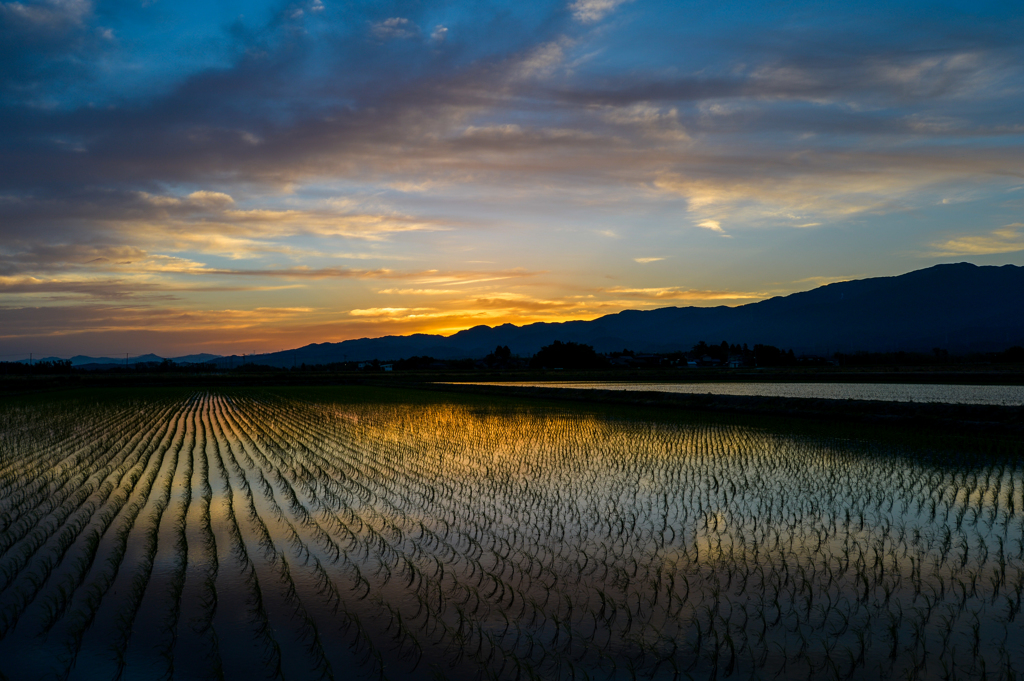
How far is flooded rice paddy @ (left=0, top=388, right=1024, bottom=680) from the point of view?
4.22m

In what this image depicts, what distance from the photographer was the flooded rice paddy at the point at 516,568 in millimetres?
4223

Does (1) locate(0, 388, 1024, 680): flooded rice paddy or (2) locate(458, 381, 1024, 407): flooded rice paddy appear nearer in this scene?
(1) locate(0, 388, 1024, 680): flooded rice paddy

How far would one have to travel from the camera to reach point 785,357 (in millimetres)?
99500

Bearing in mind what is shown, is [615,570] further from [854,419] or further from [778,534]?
[854,419]

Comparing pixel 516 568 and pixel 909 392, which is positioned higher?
pixel 516 568

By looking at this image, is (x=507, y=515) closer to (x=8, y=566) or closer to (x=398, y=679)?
(x=398, y=679)

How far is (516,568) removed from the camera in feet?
19.8

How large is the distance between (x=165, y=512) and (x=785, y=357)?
10262cm

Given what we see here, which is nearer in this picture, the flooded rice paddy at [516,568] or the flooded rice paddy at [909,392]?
the flooded rice paddy at [516,568]

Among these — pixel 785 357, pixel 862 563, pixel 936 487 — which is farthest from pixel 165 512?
pixel 785 357

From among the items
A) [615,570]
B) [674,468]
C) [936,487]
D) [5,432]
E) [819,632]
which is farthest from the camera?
[5,432]

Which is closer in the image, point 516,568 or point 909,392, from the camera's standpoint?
point 516,568

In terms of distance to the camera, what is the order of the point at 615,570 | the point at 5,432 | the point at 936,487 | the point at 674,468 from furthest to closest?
1. the point at 5,432
2. the point at 674,468
3. the point at 936,487
4. the point at 615,570

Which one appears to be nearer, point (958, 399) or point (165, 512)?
point (165, 512)
